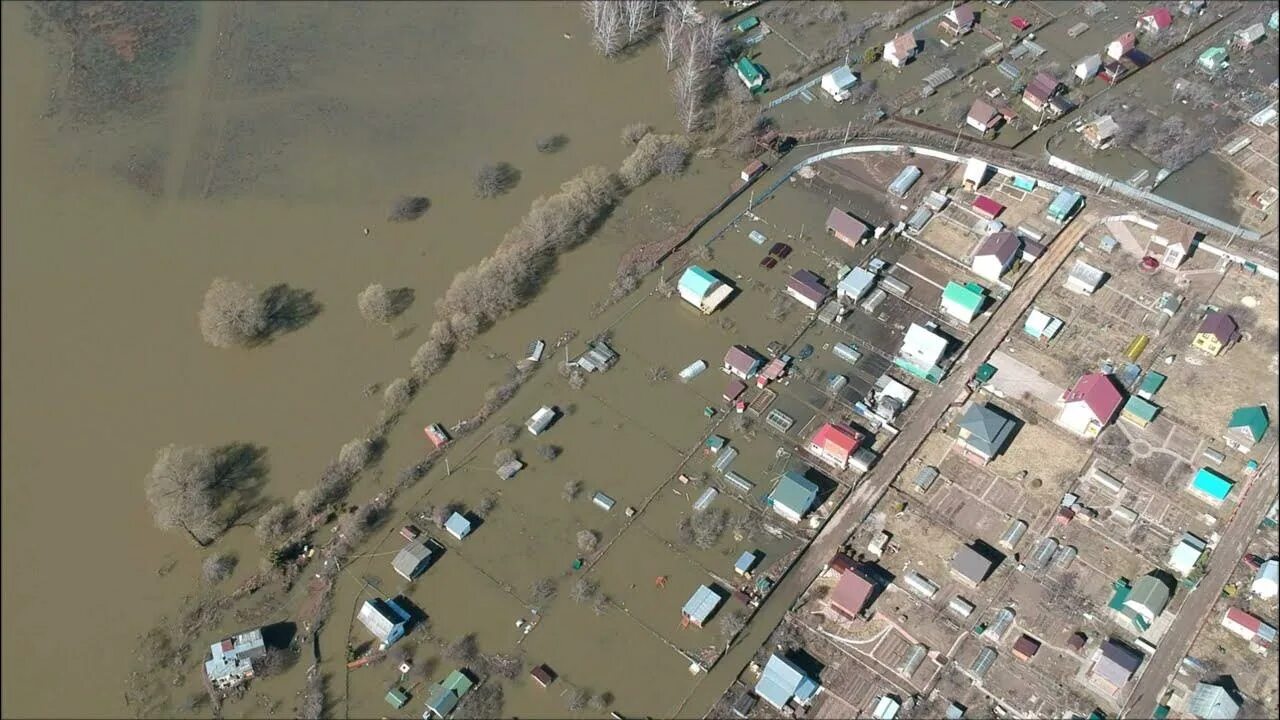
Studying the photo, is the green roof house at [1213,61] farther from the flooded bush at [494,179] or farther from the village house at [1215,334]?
the flooded bush at [494,179]

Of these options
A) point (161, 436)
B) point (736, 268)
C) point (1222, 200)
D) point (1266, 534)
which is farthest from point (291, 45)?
point (1266, 534)

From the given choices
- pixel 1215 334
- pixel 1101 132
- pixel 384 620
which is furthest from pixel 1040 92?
pixel 384 620

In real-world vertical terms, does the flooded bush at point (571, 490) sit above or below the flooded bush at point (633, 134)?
below

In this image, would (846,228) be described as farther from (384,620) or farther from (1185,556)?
(384,620)

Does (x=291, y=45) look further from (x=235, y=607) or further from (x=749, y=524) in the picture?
(x=749, y=524)

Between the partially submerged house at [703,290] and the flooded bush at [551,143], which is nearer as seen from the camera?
the partially submerged house at [703,290]

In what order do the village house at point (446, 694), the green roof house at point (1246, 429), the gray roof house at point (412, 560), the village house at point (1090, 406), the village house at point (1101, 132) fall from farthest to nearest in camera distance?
the village house at point (1101, 132)
the green roof house at point (1246, 429)
the village house at point (1090, 406)
the gray roof house at point (412, 560)
the village house at point (446, 694)

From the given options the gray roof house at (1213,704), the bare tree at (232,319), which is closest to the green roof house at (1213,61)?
the gray roof house at (1213,704)
